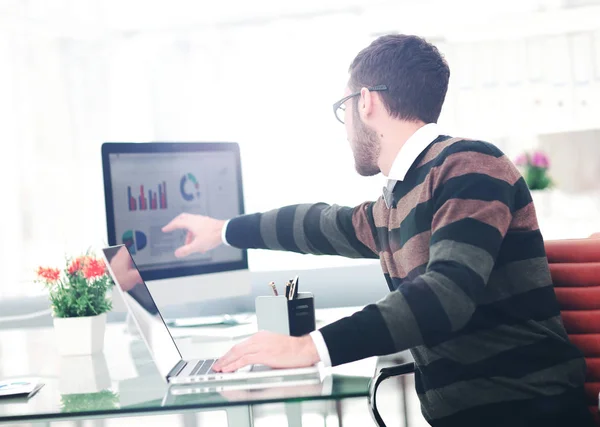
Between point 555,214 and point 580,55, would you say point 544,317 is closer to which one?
point 555,214

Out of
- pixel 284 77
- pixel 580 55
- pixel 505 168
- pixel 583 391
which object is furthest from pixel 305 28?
pixel 583 391

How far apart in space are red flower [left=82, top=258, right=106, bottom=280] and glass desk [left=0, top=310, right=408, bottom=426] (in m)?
0.21

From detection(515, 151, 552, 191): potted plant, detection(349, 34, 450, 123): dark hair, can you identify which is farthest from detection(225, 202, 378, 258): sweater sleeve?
detection(515, 151, 552, 191): potted plant

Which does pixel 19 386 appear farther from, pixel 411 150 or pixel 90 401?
pixel 411 150

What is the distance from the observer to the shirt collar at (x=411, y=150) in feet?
5.38

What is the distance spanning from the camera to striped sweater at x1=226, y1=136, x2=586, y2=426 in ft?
4.17

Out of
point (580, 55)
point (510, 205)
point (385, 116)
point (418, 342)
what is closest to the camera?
point (418, 342)

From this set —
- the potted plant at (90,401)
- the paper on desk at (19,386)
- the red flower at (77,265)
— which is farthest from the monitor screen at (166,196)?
the potted plant at (90,401)

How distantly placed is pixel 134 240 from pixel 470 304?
1162mm

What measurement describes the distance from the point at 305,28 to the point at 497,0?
83 cm

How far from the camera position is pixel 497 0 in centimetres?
316

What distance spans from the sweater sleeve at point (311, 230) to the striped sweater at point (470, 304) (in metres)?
0.28

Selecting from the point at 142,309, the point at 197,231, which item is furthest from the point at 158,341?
the point at 197,231

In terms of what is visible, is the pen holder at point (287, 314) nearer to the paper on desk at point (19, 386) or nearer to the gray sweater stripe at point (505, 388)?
the gray sweater stripe at point (505, 388)
